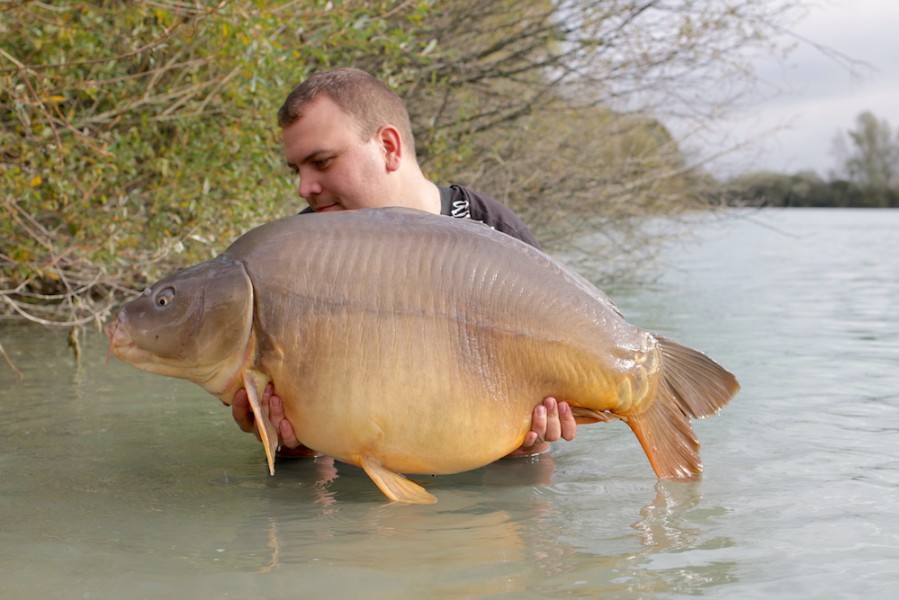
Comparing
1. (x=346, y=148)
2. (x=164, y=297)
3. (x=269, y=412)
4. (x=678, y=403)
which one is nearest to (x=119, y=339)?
(x=164, y=297)

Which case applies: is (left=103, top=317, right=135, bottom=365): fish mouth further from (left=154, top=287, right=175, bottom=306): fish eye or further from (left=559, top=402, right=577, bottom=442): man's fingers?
(left=559, top=402, right=577, bottom=442): man's fingers

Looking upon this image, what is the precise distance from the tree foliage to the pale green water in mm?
1309

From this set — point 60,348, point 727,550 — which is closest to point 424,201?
point 727,550

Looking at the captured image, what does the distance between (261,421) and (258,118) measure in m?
4.33

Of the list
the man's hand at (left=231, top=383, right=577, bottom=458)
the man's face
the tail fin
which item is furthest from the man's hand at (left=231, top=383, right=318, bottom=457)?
the tail fin

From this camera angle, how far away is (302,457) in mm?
3949

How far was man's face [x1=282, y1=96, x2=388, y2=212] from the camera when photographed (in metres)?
3.81

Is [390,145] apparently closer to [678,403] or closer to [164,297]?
[164,297]

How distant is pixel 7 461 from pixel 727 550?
8.27 feet

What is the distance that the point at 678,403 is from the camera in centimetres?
325

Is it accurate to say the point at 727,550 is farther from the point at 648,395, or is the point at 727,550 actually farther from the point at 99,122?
the point at 99,122

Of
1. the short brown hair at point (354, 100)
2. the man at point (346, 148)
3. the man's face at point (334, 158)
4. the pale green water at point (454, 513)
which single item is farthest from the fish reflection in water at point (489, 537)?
the short brown hair at point (354, 100)

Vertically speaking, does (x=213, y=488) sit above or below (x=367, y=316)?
below

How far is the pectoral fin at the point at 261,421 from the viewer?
3.00 metres
